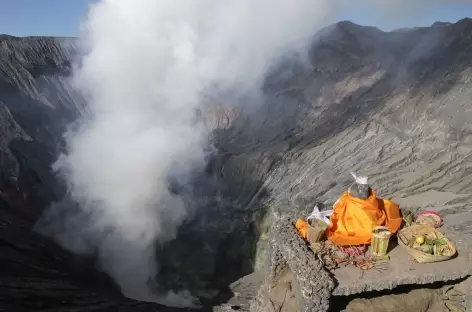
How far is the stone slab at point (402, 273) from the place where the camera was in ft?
10.1

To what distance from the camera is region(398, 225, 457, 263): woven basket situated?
325 cm

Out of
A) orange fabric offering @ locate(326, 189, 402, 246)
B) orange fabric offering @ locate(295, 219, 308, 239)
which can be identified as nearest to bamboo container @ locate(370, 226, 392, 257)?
orange fabric offering @ locate(326, 189, 402, 246)

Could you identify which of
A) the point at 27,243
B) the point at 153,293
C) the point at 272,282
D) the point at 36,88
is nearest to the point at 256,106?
the point at 36,88

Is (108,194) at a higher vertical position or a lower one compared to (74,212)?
higher

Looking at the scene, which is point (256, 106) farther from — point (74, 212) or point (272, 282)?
point (272, 282)

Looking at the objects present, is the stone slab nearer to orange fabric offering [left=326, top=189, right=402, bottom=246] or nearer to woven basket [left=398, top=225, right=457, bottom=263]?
woven basket [left=398, top=225, right=457, bottom=263]

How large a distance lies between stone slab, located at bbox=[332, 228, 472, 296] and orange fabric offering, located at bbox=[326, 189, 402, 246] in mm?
264

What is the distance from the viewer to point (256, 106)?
24.0m

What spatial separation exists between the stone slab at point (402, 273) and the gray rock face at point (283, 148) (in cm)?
508

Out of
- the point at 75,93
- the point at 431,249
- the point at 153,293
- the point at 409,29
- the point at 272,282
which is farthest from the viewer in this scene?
the point at 409,29

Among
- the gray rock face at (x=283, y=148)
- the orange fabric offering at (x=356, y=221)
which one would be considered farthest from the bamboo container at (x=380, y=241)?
the gray rock face at (x=283, y=148)

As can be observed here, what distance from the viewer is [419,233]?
3559 mm

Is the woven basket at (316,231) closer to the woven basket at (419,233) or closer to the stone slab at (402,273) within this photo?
the stone slab at (402,273)

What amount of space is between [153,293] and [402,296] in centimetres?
816
